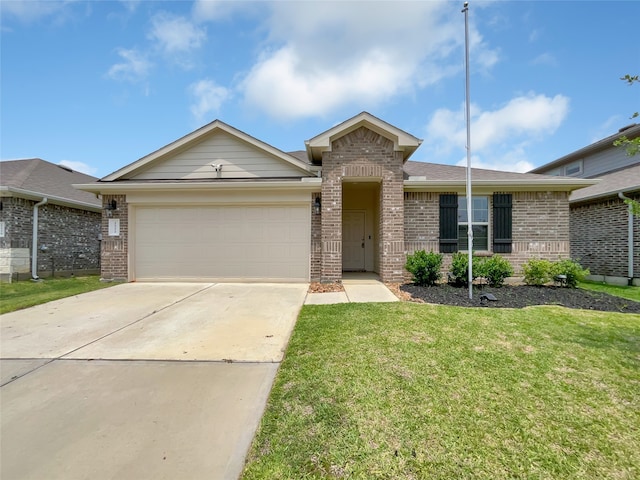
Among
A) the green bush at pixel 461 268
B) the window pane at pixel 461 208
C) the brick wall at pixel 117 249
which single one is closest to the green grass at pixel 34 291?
the brick wall at pixel 117 249

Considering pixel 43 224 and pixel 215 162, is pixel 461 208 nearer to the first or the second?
pixel 215 162

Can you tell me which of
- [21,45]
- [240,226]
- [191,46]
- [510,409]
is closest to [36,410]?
[510,409]

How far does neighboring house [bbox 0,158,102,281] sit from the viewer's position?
9.95m

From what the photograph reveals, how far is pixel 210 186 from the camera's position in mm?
9000

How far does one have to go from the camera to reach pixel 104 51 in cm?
803

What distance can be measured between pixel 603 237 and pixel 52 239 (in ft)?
63.9

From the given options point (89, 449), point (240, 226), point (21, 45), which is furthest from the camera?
point (240, 226)

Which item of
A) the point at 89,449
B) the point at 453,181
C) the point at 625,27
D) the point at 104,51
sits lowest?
the point at 89,449

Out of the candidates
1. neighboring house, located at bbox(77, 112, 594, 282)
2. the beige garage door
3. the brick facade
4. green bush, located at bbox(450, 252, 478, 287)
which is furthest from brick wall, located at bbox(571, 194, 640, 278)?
the brick facade

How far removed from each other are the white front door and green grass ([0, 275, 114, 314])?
25.5 ft

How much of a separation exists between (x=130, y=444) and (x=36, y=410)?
Answer: 4.10 feet

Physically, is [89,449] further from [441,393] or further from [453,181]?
[453,181]

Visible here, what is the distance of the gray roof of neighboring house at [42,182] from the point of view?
10.3 metres

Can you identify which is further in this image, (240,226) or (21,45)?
(240,226)
